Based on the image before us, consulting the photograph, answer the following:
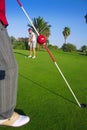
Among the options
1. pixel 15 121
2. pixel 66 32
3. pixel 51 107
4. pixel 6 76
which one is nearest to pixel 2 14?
pixel 6 76

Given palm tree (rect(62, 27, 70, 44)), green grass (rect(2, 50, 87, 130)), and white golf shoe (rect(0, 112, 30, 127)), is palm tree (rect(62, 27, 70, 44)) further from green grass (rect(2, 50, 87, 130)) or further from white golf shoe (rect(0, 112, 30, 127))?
white golf shoe (rect(0, 112, 30, 127))

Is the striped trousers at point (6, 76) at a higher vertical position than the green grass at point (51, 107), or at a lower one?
higher

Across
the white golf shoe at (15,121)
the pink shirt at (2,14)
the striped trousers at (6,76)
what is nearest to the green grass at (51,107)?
the white golf shoe at (15,121)

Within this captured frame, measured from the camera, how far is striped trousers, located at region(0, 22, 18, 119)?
3.88 metres

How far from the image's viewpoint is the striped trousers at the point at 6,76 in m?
3.88

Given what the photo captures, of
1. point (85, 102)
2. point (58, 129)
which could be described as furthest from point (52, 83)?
point (58, 129)

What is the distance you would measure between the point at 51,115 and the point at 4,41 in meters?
1.57

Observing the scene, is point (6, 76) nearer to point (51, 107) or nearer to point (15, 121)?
point (15, 121)

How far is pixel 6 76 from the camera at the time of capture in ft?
13.0

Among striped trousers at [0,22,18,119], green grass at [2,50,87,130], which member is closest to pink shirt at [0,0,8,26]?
striped trousers at [0,22,18,119]

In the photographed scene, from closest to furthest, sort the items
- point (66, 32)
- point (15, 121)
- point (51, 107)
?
point (15, 121) < point (51, 107) < point (66, 32)

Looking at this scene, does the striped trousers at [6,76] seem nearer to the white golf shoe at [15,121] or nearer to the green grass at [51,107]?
the white golf shoe at [15,121]

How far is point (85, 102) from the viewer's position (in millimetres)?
5785

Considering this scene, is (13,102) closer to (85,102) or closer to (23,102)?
(23,102)
